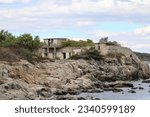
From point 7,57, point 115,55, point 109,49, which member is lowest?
point 115,55

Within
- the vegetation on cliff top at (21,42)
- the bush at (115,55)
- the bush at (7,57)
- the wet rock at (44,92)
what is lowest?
the wet rock at (44,92)

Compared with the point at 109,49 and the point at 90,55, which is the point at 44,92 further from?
the point at 109,49

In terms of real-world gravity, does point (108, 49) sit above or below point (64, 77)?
above

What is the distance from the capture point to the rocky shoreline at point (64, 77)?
140ft

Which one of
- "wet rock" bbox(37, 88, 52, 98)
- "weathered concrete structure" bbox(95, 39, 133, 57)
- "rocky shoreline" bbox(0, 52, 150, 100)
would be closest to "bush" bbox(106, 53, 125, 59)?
"weathered concrete structure" bbox(95, 39, 133, 57)

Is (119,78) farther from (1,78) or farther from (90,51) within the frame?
(1,78)

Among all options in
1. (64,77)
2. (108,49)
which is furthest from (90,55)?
(64,77)

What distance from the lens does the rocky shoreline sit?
140ft

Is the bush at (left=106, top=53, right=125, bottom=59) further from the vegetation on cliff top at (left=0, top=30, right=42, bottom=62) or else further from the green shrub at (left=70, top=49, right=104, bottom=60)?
the vegetation on cliff top at (left=0, top=30, right=42, bottom=62)

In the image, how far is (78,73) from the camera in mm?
68750

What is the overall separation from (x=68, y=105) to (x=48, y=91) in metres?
37.3

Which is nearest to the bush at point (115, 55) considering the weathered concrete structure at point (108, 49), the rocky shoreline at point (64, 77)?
the weathered concrete structure at point (108, 49)

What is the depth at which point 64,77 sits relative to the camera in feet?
207

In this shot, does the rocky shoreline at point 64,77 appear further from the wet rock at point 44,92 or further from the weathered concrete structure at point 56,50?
the weathered concrete structure at point 56,50
